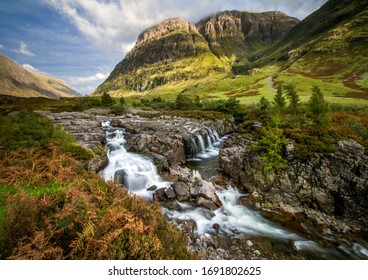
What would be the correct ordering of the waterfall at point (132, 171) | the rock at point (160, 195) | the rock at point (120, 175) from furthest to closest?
the rock at point (120, 175) → the waterfall at point (132, 171) → the rock at point (160, 195)

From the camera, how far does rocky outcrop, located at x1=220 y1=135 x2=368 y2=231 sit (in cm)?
1202

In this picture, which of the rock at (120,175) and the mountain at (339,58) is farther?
the mountain at (339,58)

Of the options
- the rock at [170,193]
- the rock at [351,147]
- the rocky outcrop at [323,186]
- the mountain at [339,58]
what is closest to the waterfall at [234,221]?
the rock at [170,193]

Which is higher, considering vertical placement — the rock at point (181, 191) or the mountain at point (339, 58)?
the mountain at point (339, 58)

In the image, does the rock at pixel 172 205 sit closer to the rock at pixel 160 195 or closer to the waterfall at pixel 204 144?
the rock at pixel 160 195

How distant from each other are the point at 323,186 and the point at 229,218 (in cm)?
701

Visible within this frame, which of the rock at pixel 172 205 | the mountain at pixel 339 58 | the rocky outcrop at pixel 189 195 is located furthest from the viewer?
the mountain at pixel 339 58

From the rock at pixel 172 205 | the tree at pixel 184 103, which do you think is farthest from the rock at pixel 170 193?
the tree at pixel 184 103

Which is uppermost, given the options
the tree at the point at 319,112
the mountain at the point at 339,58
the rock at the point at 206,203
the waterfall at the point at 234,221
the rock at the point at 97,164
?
the mountain at the point at 339,58

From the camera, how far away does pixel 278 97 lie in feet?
127

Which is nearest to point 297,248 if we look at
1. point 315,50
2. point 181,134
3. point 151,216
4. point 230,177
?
point 230,177

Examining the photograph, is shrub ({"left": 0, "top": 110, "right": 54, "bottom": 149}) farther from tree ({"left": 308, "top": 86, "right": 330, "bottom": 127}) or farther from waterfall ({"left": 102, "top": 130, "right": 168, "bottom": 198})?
tree ({"left": 308, "top": 86, "right": 330, "bottom": 127})

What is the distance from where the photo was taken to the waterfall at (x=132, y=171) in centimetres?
1503
